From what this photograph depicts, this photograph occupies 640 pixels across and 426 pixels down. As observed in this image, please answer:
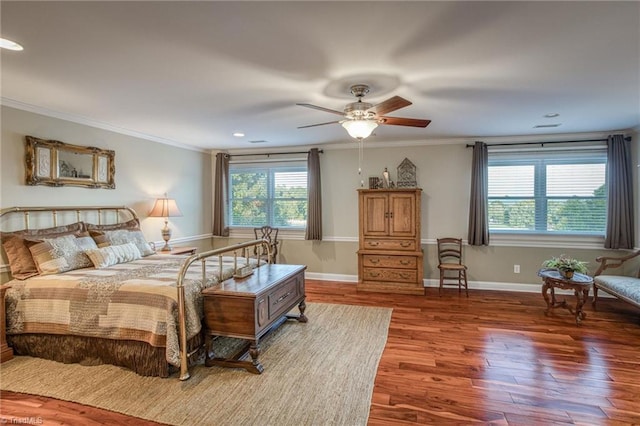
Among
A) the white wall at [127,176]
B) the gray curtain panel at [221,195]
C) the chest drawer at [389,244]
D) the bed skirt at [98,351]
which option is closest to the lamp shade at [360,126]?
Result: the bed skirt at [98,351]

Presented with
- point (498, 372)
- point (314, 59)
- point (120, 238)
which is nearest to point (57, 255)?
point (120, 238)

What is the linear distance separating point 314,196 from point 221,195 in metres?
1.87

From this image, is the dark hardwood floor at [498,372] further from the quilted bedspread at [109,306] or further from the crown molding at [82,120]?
the crown molding at [82,120]

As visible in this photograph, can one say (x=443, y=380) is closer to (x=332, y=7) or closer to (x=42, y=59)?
(x=332, y=7)

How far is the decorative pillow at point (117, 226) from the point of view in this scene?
13.2 feet

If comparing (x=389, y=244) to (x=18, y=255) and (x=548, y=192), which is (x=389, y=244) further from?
(x=18, y=255)

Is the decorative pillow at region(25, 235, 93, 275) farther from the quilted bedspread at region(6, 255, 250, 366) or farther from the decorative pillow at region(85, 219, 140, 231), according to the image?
the decorative pillow at region(85, 219, 140, 231)

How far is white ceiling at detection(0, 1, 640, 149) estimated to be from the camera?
182 centimetres

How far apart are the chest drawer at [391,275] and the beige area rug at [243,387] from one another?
2.00 metres

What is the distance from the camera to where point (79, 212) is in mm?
4027

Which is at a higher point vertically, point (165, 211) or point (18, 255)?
point (165, 211)

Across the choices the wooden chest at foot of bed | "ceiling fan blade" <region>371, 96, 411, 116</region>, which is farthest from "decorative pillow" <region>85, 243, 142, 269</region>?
"ceiling fan blade" <region>371, 96, 411, 116</region>

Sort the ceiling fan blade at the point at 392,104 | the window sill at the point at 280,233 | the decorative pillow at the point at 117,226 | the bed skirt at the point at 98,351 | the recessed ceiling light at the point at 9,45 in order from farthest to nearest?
1. the window sill at the point at 280,233
2. the decorative pillow at the point at 117,226
3. the bed skirt at the point at 98,351
4. the ceiling fan blade at the point at 392,104
5. the recessed ceiling light at the point at 9,45

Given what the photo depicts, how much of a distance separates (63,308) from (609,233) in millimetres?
6669
